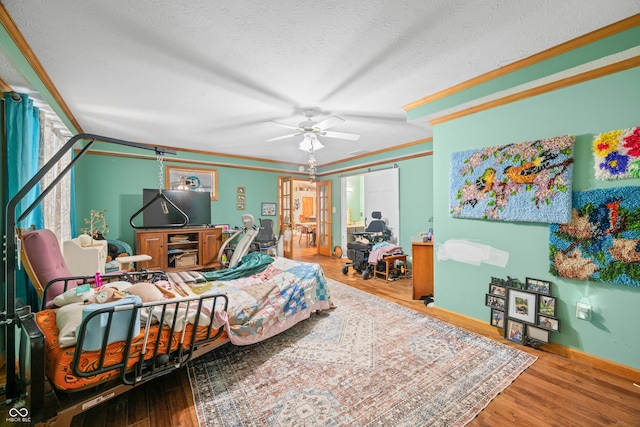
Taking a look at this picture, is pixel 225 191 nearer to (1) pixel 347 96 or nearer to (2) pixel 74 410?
(1) pixel 347 96

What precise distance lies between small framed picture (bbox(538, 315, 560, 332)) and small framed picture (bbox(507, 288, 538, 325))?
49mm

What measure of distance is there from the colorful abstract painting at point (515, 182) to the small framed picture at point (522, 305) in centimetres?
Answer: 70

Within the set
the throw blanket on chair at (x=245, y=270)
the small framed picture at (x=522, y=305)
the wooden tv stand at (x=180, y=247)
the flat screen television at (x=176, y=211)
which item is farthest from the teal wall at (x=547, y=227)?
the flat screen television at (x=176, y=211)

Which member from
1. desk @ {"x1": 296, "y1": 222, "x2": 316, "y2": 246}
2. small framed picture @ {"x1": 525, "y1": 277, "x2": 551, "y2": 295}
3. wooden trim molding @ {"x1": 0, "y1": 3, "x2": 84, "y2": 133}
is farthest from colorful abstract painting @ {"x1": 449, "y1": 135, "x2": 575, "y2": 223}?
desk @ {"x1": 296, "y1": 222, "x2": 316, "y2": 246}

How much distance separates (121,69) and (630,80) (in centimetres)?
411

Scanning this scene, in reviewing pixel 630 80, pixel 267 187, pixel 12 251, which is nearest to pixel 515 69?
pixel 630 80

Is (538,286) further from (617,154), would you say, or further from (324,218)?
(324,218)

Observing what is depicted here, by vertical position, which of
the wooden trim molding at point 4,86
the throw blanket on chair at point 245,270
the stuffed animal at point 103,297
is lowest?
the throw blanket on chair at point 245,270

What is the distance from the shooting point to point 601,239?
210 centimetres

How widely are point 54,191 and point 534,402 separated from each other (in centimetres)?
503

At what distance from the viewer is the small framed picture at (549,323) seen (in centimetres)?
229

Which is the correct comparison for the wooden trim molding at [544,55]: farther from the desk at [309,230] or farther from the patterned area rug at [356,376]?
the desk at [309,230]

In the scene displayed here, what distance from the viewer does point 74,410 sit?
1.38m

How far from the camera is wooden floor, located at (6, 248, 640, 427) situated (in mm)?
1603
